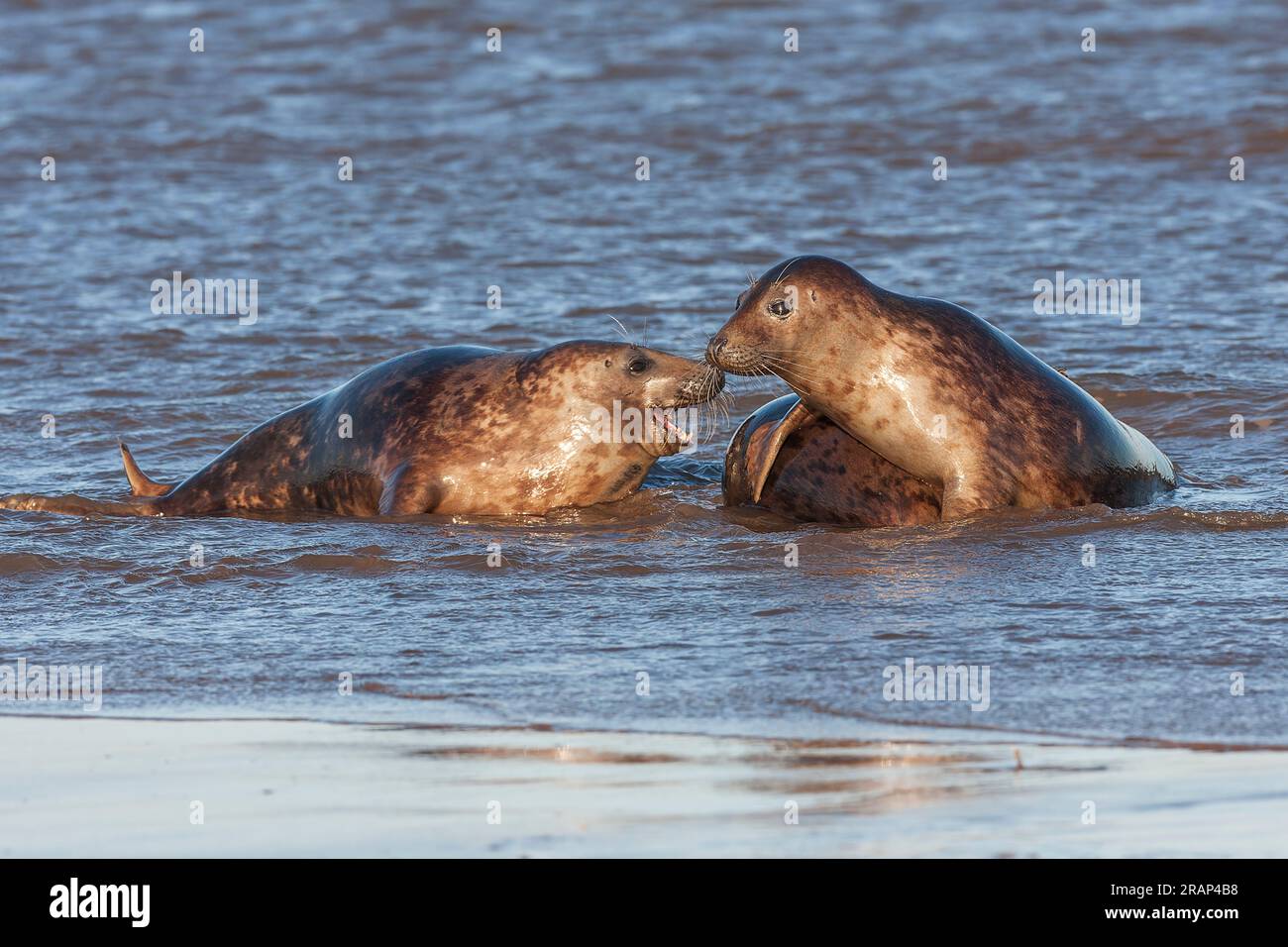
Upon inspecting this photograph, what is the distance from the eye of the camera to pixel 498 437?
789 cm

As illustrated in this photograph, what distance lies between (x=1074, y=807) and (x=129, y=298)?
986 cm

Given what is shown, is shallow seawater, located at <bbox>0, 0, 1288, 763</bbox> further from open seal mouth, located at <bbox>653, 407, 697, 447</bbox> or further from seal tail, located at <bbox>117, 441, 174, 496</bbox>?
seal tail, located at <bbox>117, 441, 174, 496</bbox>

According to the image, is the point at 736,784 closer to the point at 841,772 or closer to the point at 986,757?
the point at 841,772

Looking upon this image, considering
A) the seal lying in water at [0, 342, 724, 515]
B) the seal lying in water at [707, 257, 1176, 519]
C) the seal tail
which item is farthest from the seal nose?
the seal tail

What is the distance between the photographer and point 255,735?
5121 millimetres

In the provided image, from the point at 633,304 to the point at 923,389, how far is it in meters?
5.24

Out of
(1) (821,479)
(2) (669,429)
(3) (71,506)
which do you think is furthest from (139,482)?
(1) (821,479)

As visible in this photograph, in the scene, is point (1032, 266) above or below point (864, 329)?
above

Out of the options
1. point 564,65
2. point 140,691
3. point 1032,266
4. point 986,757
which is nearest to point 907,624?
point 986,757

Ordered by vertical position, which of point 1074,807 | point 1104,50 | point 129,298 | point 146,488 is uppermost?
point 1104,50

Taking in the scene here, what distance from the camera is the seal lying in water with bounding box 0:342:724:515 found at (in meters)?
7.86

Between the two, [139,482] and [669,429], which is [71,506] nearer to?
[139,482]

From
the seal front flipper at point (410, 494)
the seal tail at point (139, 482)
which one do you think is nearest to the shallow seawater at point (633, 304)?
the seal front flipper at point (410, 494)

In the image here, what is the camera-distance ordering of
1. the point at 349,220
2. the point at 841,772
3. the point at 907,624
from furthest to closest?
the point at 349,220 < the point at 907,624 < the point at 841,772
